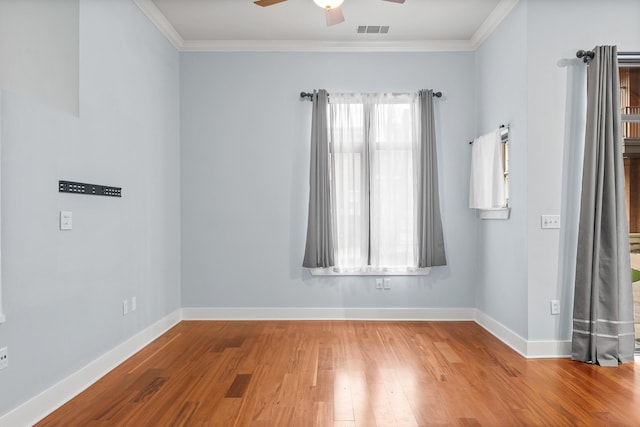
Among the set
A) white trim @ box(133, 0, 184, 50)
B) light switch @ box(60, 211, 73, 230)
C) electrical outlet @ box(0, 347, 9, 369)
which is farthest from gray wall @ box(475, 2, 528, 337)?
electrical outlet @ box(0, 347, 9, 369)

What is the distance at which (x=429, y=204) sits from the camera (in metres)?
4.68

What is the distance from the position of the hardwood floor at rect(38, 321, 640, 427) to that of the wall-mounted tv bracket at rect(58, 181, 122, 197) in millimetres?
1274

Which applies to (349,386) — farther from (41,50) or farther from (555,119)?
(41,50)

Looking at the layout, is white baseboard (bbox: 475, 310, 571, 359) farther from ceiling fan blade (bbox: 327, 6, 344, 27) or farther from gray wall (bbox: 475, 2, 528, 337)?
ceiling fan blade (bbox: 327, 6, 344, 27)

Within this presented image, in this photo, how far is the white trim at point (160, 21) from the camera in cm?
387

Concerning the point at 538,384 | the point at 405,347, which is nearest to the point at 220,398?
the point at 405,347

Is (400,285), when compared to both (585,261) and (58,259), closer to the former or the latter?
(585,261)

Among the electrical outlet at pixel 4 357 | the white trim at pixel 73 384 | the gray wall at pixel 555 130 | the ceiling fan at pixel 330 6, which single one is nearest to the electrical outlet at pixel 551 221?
the gray wall at pixel 555 130

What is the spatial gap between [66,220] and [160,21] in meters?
2.36

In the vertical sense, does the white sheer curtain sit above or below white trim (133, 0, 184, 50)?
below

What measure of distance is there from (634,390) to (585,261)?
92 centimetres

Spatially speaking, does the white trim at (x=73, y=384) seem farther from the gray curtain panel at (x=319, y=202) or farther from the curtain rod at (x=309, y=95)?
the curtain rod at (x=309, y=95)

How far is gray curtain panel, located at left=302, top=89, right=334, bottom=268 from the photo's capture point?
4672mm

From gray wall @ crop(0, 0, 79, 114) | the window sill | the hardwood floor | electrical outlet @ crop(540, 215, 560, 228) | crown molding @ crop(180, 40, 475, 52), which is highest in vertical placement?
crown molding @ crop(180, 40, 475, 52)
